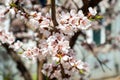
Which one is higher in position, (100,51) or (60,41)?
(100,51)

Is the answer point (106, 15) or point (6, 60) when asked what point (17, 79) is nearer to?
point (6, 60)

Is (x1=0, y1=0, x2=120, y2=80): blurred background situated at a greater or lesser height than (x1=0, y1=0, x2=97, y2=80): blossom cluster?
greater

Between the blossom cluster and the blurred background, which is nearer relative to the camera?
the blossom cluster

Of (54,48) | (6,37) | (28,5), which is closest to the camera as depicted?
(54,48)

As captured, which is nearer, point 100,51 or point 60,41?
point 60,41

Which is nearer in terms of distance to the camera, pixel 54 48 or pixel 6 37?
pixel 54 48

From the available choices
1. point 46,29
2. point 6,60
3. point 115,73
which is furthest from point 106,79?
point 46,29

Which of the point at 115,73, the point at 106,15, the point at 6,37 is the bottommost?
the point at 6,37

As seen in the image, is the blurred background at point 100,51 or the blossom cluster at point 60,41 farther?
the blurred background at point 100,51

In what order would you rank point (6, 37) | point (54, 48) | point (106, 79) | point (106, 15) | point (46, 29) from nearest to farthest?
point (54, 48), point (46, 29), point (6, 37), point (106, 15), point (106, 79)

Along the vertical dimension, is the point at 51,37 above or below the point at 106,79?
below

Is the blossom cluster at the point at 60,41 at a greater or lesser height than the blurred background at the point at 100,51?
lesser
